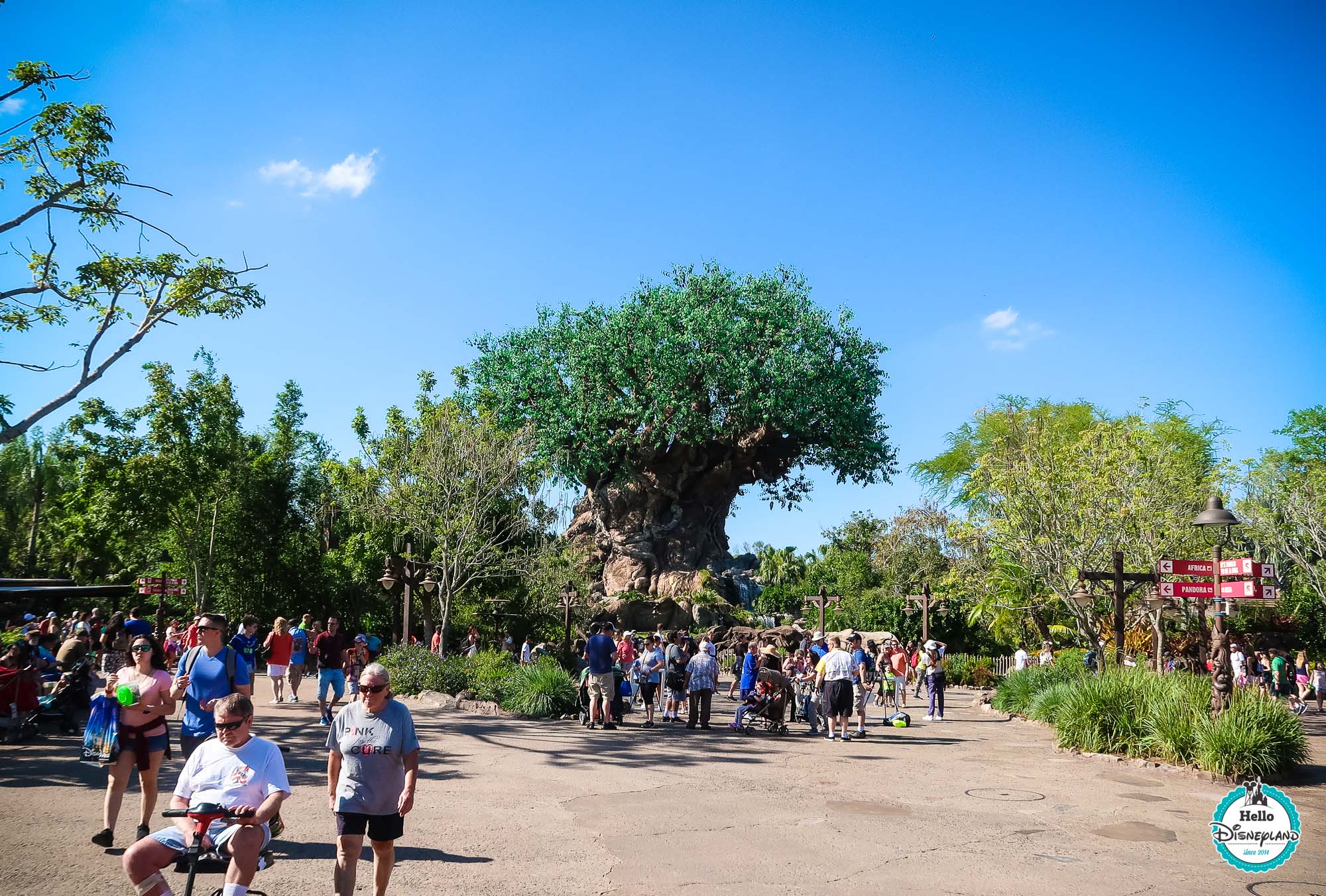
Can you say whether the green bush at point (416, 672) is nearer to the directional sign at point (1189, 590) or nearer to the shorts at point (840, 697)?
the shorts at point (840, 697)

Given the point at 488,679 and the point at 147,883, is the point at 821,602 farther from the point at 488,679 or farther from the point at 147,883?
the point at 147,883

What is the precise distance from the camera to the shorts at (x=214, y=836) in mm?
4699

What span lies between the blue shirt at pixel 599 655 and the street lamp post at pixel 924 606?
13845 millimetres

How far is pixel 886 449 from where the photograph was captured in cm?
4200

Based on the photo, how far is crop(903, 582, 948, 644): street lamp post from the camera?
27.0m

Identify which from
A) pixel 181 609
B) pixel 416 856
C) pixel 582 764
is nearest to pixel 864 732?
pixel 582 764

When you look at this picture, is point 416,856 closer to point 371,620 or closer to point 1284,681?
point 1284,681

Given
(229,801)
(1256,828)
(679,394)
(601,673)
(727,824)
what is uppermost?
(679,394)

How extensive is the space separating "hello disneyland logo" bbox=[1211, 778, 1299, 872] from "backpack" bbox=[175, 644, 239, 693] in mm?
8276

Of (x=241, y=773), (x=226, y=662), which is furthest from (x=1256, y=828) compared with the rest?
(x=226, y=662)

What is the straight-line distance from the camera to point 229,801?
4.85 m

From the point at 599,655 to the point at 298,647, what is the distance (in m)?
6.81

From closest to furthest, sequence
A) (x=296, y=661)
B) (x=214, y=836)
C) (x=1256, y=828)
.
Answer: (x=214, y=836) < (x=1256, y=828) < (x=296, y=661)

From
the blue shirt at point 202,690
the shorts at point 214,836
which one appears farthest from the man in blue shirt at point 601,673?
the shorts at point 214,836
